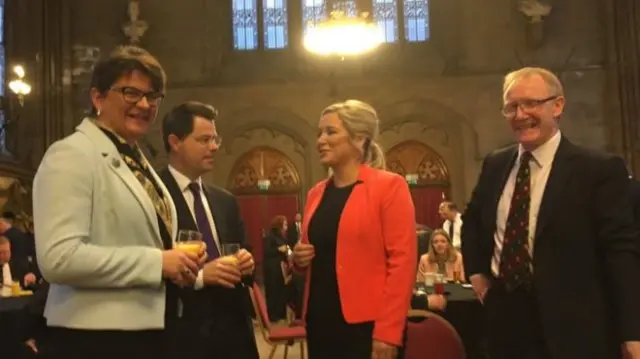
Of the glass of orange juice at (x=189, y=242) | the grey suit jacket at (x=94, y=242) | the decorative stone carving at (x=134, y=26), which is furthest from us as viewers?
the decorative stone carving at (x=134, y=26)

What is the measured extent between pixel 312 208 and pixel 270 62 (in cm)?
938

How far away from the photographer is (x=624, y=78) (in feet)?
37.2

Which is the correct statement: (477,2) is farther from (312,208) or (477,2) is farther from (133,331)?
(133,331)

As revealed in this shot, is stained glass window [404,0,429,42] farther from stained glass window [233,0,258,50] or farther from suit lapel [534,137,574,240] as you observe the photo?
suit lapel [534,137,574,240]

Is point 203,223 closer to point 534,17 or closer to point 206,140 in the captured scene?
point 206,140

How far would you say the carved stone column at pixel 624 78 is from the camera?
36.7 feet

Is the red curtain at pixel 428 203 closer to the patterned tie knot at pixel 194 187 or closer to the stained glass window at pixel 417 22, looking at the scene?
the stained glass window at pixel 417 22

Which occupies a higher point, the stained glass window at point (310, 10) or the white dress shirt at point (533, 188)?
the stained glass window at point (310, 10)

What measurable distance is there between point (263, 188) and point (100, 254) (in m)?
10.5

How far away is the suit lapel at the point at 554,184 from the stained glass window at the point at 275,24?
10023mm

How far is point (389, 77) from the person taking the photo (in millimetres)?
11820

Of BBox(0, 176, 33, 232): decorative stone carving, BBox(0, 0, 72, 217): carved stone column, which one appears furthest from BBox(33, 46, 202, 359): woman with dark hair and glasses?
BBox(0, 0, 72, 217): carved stone column

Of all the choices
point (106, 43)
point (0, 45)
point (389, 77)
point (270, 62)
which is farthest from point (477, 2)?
point (0, 45)

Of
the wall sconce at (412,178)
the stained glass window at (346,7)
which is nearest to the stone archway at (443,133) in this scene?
the wall sconce at (412,178)
